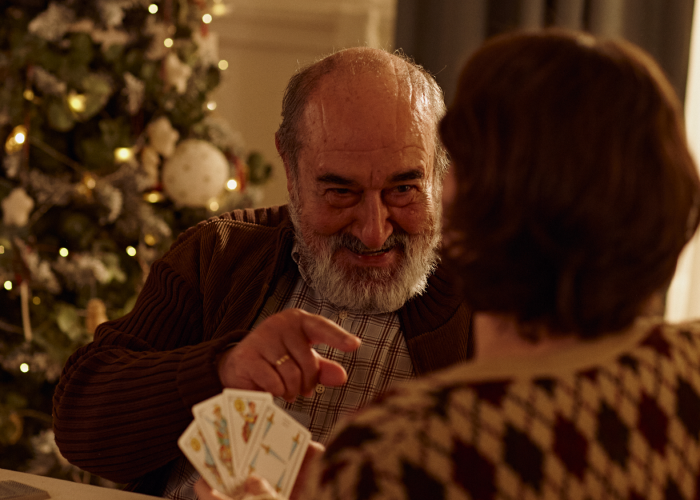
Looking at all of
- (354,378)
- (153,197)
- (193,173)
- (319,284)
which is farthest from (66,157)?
(354,378)

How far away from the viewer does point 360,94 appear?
A: 162cm

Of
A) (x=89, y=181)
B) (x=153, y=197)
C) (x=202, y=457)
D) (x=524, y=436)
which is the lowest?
(x=153, y=197)

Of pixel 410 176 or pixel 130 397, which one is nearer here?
pixel 130 397

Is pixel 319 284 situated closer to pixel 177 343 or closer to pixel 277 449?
pixel 177 343

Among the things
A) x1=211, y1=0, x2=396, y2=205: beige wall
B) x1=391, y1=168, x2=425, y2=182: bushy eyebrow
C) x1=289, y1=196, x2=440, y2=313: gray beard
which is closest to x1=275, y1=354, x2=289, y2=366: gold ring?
x1=289, y1=196, x2=440, y2=313: gray beard

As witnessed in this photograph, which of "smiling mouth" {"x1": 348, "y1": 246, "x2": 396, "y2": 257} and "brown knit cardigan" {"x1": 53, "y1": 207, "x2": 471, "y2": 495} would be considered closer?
"brown knit cardigan" {"x1": 53, "y1": 207, "x2": 471, "y2": 495}

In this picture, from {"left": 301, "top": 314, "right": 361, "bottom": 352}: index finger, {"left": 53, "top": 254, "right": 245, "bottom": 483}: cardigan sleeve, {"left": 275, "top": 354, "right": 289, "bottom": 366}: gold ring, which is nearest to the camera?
{"left": 301, "top": 314, "right": 361, "bottom": 352}: index finger

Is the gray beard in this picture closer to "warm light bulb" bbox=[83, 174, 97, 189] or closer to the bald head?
the bald head

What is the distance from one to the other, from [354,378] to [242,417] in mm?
597

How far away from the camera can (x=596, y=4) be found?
2.68 m

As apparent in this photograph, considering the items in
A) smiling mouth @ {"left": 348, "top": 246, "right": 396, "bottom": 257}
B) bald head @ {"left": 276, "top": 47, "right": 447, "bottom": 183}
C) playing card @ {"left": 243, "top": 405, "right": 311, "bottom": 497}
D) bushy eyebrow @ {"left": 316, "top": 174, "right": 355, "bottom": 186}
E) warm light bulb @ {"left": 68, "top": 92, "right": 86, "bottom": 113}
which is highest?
bald head @ {"left": 276, "top": 47, "right": 447, "bottom": 183}

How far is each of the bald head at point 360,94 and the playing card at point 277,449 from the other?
783 millimetres

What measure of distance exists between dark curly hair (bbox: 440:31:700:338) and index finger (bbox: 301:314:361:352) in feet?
1.38

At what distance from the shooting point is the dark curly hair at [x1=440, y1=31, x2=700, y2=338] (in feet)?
2.19
